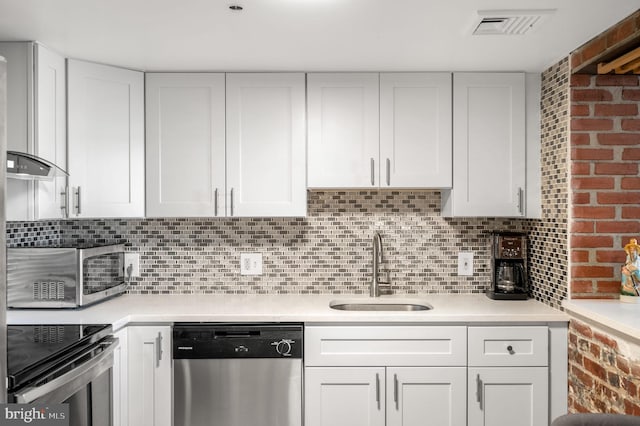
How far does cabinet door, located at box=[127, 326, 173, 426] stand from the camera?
265 cm

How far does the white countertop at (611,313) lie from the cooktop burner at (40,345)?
6.76 feet

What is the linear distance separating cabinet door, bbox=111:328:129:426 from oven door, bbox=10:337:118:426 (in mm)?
263

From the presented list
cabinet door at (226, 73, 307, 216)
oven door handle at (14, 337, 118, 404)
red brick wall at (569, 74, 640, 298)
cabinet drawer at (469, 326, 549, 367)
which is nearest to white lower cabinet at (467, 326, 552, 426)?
cabinet drawer at (469, 326, 549, 367)

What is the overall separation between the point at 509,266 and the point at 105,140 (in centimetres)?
231

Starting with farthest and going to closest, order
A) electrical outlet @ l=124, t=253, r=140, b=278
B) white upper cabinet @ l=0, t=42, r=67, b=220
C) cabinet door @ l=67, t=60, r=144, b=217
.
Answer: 1. electrical outlet @ l=124, t=253, r=140, b=278
2. cabinet door @ l=67, t=60, r=144, b=217
3. white upper cabinet @ l=0, t=42, r=67, b=220

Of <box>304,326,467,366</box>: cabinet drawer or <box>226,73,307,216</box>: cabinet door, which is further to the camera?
<box>226,73,307,216</box>: cabinet door

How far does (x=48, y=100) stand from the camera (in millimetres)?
2559

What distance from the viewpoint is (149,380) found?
2.65 m

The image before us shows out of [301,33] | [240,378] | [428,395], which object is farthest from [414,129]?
[240,378]

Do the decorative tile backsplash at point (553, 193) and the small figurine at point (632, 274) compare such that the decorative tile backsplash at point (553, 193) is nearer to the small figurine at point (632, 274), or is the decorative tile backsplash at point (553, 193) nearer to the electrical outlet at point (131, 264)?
the small figurine at point (632, 274)

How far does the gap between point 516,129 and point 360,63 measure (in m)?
0.93

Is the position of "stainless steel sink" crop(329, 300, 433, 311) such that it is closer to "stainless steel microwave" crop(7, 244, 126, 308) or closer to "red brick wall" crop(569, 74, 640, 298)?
"red brick wall" crop(569, 74, 640, 298)

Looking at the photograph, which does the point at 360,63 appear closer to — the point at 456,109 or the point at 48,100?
the point at 456,109

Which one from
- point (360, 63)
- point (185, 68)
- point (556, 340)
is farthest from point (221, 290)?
point (556, 340)
